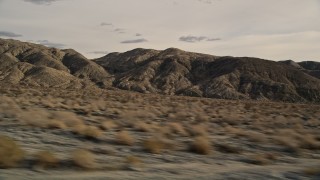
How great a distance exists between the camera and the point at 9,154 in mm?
9969

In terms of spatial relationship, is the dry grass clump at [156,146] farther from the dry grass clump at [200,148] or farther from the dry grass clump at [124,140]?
the dry grass clump at [124,140]

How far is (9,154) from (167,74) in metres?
121

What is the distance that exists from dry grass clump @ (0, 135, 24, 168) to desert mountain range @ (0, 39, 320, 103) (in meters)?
93.7

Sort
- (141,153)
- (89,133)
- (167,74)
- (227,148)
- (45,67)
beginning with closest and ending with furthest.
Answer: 1. (141,153)
2. (227,148)
3. (89,133)
4. (45,67)
5. (167,74)

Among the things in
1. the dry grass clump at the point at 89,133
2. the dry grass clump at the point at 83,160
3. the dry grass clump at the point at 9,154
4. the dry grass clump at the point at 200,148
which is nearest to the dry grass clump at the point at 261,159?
the dry grass clump at the point at 200,148

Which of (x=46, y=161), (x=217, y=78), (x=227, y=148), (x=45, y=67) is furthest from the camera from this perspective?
(x=45, y=67)

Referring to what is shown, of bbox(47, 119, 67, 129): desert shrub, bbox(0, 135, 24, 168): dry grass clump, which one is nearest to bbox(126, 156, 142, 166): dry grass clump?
bbox(0, 135, 24, 168): dry grass clump

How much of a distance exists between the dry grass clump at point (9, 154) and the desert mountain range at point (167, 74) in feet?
307

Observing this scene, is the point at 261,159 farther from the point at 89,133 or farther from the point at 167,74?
the point at 167,74

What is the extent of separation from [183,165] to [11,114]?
37.5 ft

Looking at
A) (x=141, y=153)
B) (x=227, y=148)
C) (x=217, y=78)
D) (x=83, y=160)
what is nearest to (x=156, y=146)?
(x=141, y=153)

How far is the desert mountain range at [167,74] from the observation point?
114 m

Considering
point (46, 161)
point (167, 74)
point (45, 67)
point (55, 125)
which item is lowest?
point (46, 161)

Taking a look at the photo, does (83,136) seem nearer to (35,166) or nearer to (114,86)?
(35,166)
